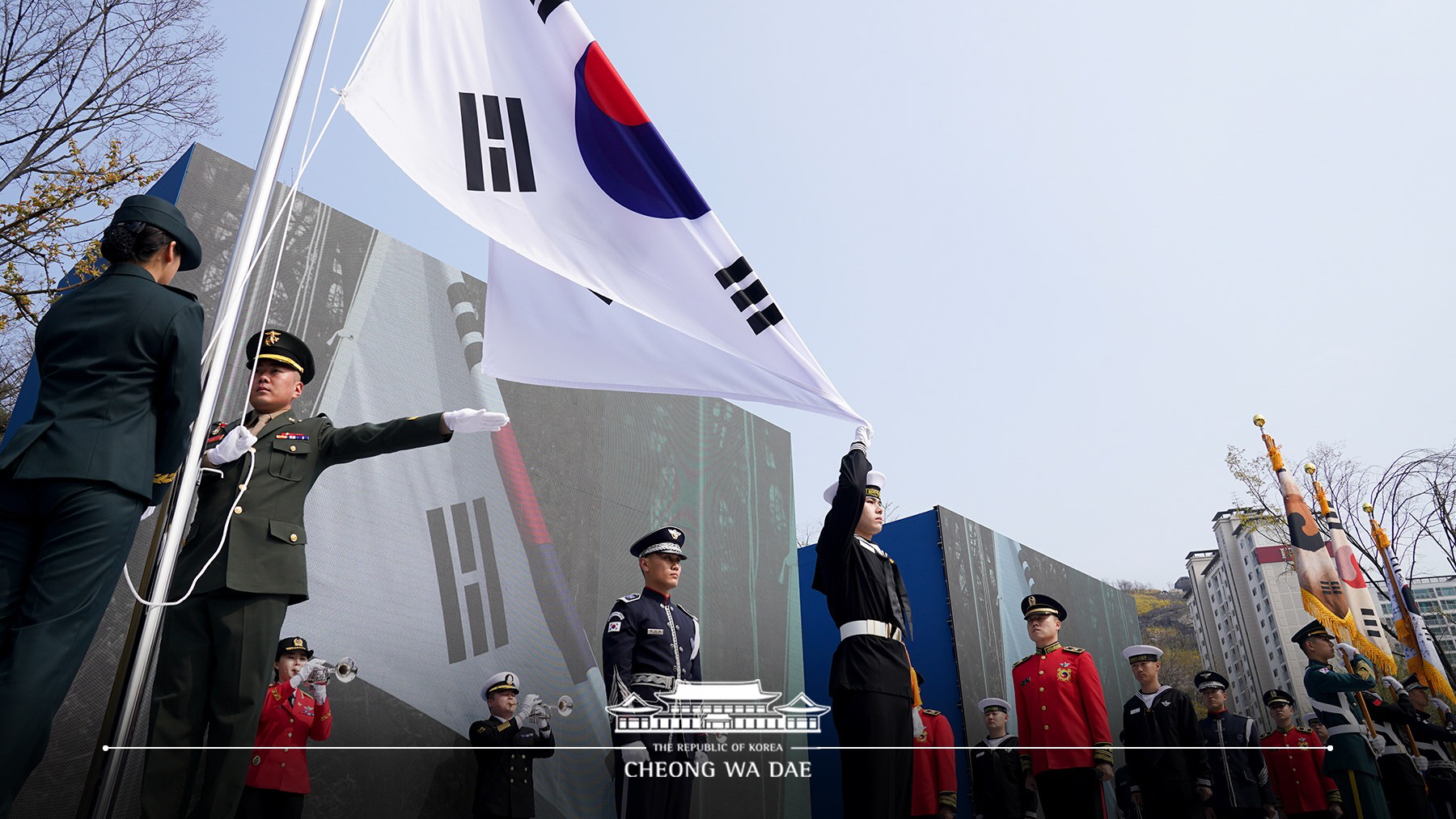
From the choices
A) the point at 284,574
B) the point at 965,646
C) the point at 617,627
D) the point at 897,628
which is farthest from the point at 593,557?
the point at 965,646

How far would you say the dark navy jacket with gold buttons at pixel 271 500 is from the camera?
2.43 metres

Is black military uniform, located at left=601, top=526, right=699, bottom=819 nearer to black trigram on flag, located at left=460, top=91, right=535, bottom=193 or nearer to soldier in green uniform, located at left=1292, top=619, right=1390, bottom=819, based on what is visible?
black trigram on flag, located at left=460, top=91, right=535, bottom=193

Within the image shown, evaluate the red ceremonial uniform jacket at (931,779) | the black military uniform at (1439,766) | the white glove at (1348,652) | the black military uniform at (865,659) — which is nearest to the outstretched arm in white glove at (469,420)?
the black military uniform at (865,659)

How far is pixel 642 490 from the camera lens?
6293 mm

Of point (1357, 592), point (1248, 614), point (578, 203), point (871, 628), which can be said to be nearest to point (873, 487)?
point (871, 628)

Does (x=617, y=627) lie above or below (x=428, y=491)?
below

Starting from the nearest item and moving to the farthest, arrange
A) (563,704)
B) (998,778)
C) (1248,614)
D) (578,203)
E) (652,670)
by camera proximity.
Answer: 1. (578,203)
2. (652,670)
3. (563,704)
4. (998,778)
5. (1248,614)

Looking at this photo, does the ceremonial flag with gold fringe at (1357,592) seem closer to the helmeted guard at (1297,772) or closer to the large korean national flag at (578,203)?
the helmeted guard at (1297,772)

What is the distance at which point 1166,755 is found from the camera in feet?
18.3

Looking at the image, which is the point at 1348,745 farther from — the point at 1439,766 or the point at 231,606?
the point at 231,606

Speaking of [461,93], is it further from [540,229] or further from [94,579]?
[94,579]

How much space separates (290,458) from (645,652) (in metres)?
1.99

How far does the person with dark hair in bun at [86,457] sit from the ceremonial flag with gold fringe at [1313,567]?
8993mm

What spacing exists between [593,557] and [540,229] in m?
3.39
